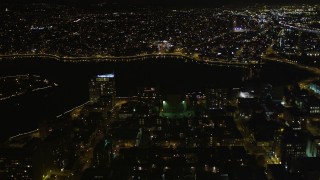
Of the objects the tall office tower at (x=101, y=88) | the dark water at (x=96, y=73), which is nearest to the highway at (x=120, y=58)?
the dark water at (x=96, y=73)

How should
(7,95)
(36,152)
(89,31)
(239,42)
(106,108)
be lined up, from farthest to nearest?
(89,31) → (239,42) → (7,95) → (106,108) → (36,152)

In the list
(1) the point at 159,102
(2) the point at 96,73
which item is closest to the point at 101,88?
(1) the point at 159,102

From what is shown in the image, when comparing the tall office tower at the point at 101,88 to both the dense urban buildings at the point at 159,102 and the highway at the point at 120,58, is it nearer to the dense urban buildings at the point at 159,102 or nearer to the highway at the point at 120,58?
the dense urban buildings at the point at 159,102

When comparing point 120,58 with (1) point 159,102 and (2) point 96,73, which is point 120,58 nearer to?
(2) point 96,73

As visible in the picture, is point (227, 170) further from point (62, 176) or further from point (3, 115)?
point (3, 115)

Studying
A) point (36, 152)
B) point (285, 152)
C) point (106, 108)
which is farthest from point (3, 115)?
point (285, 152)

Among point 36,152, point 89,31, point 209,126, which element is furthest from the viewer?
point 89,31

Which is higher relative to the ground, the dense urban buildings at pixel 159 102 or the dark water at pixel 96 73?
the dense urban buildings at pixel 159 102
